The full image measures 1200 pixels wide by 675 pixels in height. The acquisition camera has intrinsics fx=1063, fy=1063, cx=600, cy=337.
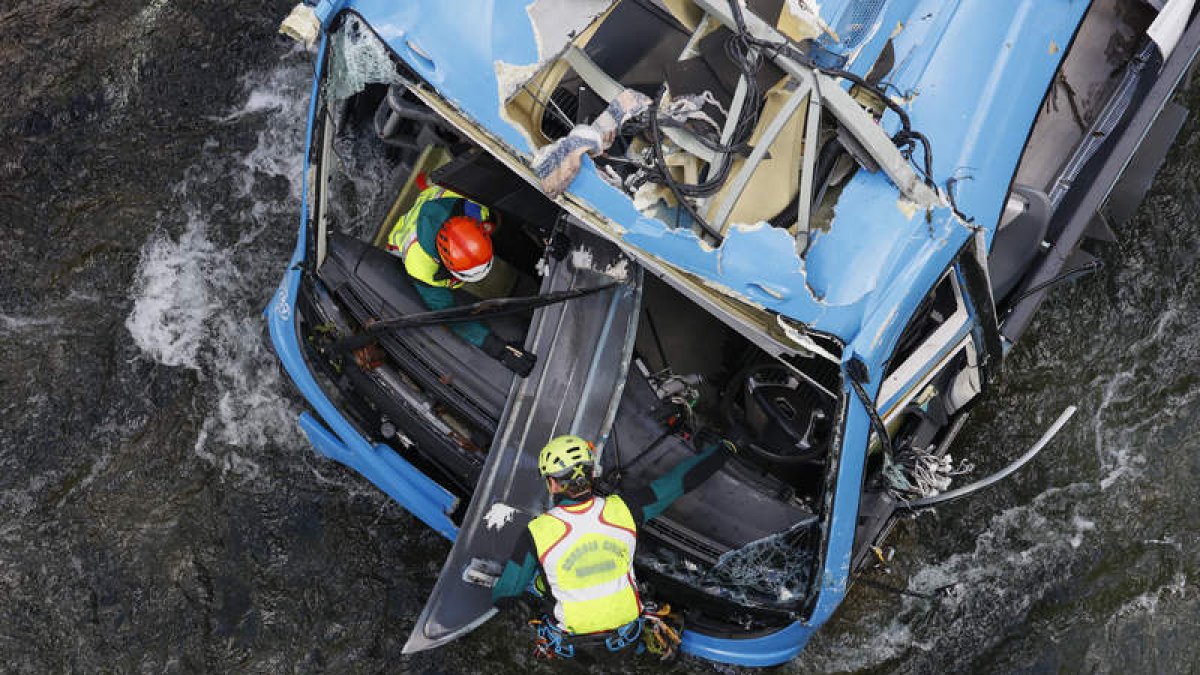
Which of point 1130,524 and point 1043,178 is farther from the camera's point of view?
point 1130,524

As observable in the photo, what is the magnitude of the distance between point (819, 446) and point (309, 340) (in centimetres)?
238

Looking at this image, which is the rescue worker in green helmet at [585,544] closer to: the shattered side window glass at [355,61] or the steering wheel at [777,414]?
the steering wheel at [777,414]

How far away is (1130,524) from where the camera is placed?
239 inches

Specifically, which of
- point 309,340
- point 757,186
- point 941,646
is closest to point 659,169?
point 757,186

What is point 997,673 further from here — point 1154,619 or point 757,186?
point 757,186

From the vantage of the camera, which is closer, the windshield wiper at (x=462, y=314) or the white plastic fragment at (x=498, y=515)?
the windshield wiper at (x=462, y=314)

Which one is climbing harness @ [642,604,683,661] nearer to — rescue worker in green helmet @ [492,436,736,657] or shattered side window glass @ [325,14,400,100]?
rescue worker in green helmet @ [492,436,736,657]

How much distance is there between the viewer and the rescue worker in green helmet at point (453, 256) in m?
4.69

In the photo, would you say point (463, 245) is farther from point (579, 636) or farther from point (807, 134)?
point (579, 636)

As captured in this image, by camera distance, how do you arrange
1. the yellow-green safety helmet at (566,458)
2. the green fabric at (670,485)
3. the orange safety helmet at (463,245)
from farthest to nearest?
the orange safety helmet at (463,245), the green fabric at (670,485), the yellow-green safety helmet at (566,458)

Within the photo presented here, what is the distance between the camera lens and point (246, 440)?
635 cm

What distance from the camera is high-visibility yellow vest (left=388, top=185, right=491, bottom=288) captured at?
189 inches

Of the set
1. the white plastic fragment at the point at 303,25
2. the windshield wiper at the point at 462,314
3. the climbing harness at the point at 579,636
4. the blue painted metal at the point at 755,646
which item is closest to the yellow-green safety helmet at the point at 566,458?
the windshield wiper at the point at 462,314

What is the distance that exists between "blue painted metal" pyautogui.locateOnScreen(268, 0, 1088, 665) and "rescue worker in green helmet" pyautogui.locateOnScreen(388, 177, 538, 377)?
65cm
